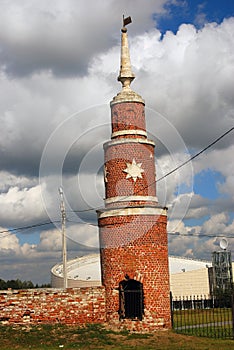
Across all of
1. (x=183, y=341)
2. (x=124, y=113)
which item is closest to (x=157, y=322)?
(x=183, y=341)

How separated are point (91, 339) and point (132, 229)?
14.7ft

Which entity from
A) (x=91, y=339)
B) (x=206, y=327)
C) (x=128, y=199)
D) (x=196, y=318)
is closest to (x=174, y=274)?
(x=196, y=318)

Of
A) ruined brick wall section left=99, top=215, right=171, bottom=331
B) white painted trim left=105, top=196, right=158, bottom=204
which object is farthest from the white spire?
ruined brick wall section left=99, top=215, right=171, bottom=331

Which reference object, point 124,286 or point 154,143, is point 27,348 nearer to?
point 124,286

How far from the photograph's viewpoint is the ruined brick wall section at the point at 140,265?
65.3 ft

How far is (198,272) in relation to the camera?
57.3 meters

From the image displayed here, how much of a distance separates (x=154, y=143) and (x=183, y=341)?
8.25 metres

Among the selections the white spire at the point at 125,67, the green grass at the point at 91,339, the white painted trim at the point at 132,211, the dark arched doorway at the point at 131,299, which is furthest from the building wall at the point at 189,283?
the green grass at the point at 91,339

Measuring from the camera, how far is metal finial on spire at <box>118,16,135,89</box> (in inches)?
890

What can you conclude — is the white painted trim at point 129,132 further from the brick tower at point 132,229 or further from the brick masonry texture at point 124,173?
the brick masonry texture at point 124,173

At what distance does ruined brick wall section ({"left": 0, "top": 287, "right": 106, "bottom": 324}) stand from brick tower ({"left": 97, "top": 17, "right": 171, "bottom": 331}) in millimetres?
1047

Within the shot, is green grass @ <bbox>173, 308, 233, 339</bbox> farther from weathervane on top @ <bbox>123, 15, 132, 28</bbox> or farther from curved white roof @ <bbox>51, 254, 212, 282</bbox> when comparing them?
curved white roof @ <bbox>51, 254, 212, 282</bbox>

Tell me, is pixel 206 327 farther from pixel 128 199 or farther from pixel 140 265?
pixel 128 199

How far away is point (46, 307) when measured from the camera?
1962 centimetres
